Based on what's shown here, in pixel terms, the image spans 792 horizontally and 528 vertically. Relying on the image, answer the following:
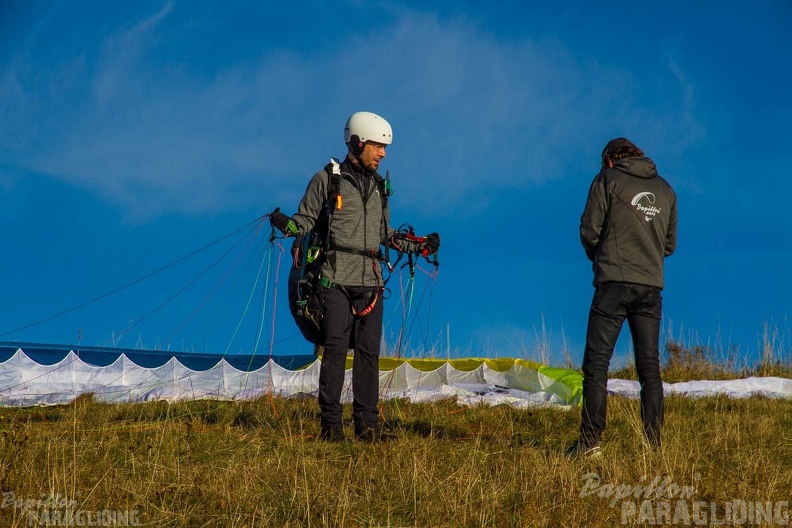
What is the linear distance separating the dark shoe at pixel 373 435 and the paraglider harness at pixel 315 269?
0.90m

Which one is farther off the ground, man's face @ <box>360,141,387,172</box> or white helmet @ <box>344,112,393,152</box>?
white helmet @ <box>344,112,393,152</box>

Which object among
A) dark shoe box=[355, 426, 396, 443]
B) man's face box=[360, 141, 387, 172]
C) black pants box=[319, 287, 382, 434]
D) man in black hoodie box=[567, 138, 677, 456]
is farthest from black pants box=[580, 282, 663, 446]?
man's face box=[360, 141, 387, 172]

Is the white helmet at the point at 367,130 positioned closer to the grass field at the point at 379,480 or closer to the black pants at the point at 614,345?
the black pants at the point at 614,345

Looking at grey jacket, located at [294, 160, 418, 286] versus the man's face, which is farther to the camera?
the man's face

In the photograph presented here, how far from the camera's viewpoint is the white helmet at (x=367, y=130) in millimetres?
7398

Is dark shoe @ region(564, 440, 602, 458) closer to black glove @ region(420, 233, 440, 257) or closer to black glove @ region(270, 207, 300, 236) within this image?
black glove @ region(420, 233, 440, 257)

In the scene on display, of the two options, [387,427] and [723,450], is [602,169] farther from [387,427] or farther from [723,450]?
[387,427]

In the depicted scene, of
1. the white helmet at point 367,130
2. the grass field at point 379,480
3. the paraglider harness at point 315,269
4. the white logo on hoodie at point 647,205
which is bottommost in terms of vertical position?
the grass field at point 379,480

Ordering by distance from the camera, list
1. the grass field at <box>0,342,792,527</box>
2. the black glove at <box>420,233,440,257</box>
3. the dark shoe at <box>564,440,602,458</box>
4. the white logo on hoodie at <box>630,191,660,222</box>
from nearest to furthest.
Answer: the grass field at <box>0,342,792,527</box>
the dark shoe at <box>564,440,602,458</box>
the white logo on hoodie at <box>630,191,660,222</box>
the black glove at <box>420,233,440,257</box>

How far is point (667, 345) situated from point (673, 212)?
11.3 m

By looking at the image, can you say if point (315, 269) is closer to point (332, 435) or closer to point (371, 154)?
point (371, 154)

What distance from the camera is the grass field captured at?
4324 millimetres

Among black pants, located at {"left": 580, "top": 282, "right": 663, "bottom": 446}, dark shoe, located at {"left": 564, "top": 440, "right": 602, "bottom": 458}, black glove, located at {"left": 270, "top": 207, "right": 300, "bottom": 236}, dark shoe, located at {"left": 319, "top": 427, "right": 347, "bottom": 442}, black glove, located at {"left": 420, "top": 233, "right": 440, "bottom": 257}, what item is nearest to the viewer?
dark shoe, located at {"left": 564, "top": 440, "right": 602, "bottom": 458}

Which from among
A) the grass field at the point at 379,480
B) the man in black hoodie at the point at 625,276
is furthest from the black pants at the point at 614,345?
the grass field at the point at 379,480
